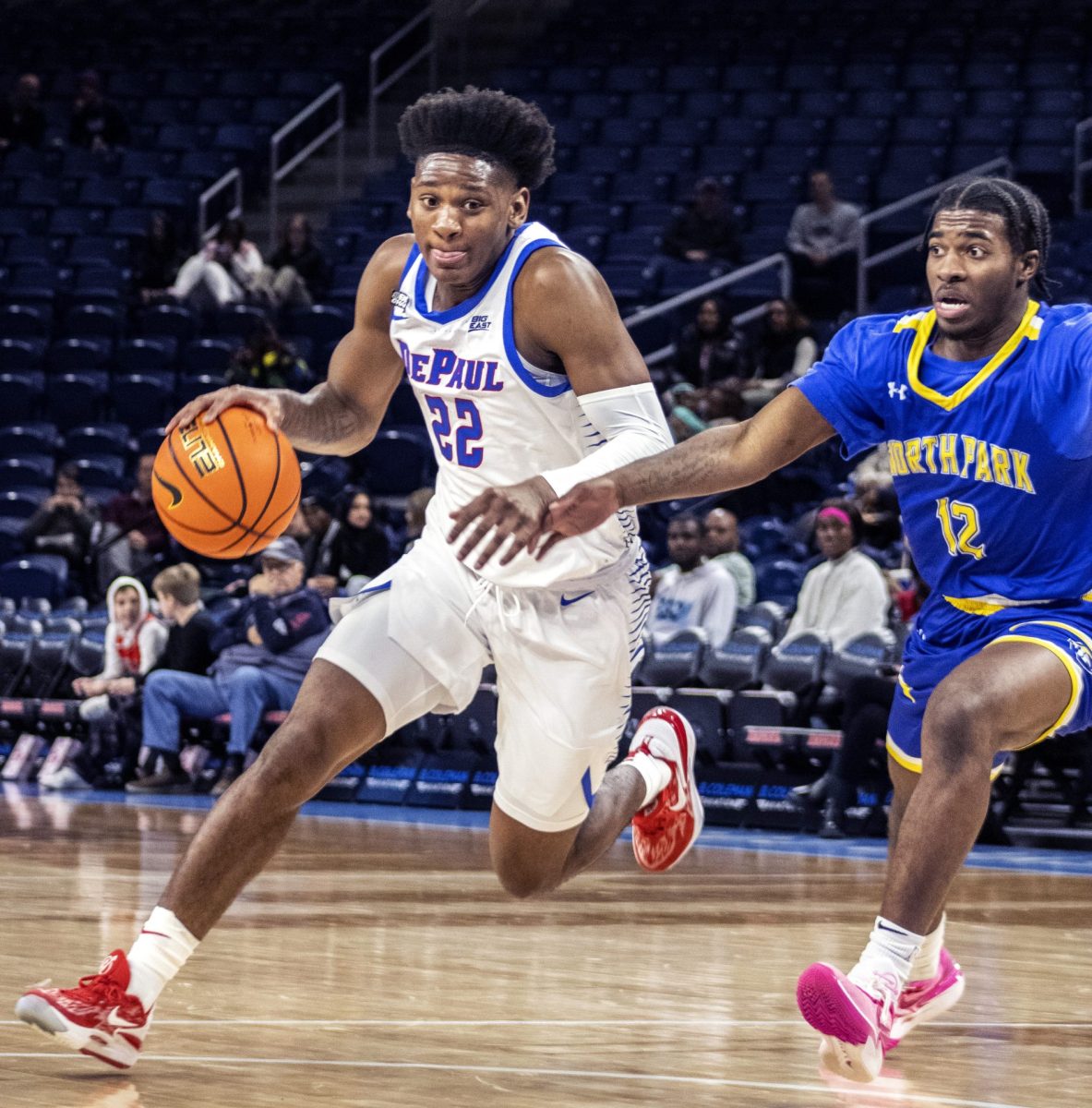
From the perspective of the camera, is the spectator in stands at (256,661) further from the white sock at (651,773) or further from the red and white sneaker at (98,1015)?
the red and white sneaker at (98,1015)

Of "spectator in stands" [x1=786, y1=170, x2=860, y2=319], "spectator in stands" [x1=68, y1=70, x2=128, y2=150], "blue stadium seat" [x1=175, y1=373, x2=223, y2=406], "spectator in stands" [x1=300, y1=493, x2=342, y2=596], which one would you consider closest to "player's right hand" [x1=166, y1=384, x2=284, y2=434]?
"spectator in stands" [x1=300, y1=493, x2=342, y2=596]

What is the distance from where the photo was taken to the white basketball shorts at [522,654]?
4.32 m

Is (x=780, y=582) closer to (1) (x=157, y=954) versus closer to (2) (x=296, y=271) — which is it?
(2) (x=296, y=271)

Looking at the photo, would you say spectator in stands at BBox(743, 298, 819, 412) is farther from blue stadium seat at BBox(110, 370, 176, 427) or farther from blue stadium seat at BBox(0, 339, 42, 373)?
blue stadium seat at BBox(0, 339, 42, 373)

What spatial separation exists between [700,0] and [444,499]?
16.6 metres

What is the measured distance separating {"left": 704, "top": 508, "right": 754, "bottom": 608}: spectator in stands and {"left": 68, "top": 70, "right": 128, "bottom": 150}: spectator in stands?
1049 centimetres

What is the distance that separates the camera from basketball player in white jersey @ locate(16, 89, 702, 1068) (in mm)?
4121

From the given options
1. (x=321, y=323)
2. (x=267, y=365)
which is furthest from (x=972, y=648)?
(x=321, y=323)

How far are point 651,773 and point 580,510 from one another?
193 cm

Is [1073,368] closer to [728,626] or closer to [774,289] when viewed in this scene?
[728,626]

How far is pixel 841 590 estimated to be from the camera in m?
10.2

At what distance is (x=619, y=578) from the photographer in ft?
15.0

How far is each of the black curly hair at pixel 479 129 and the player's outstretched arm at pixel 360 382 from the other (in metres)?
0.30

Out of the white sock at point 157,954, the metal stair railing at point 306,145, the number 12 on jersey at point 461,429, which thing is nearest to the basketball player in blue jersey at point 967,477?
the number 12 on jersey at point 461,429
